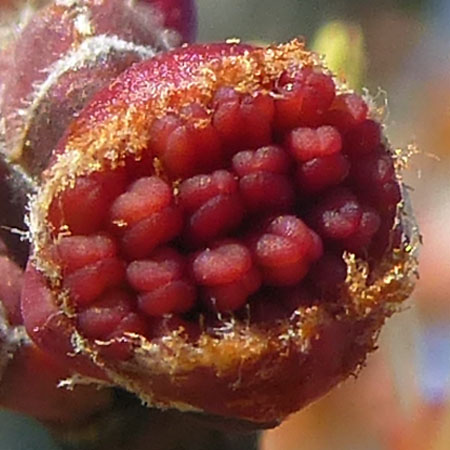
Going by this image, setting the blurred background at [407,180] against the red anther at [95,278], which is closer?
the red anther at [95,278]

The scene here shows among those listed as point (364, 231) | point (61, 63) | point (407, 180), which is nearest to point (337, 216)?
point (364, 231)

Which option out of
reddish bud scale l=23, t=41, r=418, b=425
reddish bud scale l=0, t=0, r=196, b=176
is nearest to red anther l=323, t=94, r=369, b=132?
reddish bud scale l=23, t=41, r=418, b=425

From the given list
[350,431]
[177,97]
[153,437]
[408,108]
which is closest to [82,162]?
[177,97]

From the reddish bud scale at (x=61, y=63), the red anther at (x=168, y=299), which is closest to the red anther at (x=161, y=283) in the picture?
the red anther at (x=168, y=299)

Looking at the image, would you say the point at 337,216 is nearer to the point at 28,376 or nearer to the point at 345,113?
the point at 345,113

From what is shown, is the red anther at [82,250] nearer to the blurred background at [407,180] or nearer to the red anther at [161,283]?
the red anther at [161,283]

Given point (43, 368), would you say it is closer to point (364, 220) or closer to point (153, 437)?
point (153, 437)
